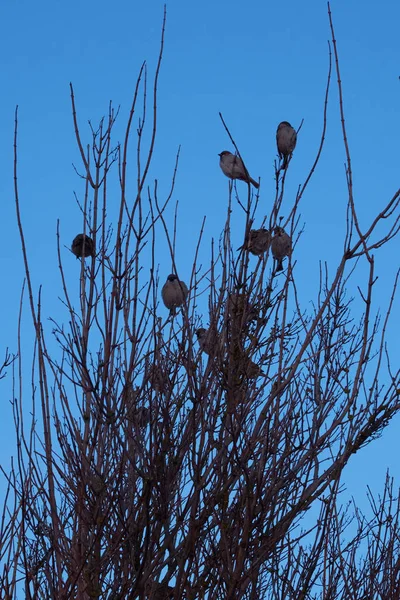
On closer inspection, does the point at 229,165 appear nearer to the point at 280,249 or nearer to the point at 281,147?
the point at 281,147

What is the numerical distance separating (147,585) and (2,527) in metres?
0.98

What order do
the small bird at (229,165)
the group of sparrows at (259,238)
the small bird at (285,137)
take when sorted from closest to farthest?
the group of sparrows at (259,238)
the small bird at (285,137)
the small bird at (229,165)

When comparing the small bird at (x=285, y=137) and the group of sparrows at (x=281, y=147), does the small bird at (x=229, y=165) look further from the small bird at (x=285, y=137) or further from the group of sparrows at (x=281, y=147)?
the small bird at (x=285, y=137)

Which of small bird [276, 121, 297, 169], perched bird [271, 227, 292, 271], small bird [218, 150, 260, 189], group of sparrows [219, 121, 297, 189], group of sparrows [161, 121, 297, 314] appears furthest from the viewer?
small bird [218, 150, 260, 189]

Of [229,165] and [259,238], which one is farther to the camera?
[229,165]

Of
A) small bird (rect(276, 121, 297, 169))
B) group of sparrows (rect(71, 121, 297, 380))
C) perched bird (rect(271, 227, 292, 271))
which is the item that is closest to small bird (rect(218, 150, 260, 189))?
group of sparrows (rect(71, 121, 297, 380))

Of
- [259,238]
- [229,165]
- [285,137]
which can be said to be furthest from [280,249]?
[229,165]

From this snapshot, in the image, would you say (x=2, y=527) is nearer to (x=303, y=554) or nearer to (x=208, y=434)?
(x=208, y=434)

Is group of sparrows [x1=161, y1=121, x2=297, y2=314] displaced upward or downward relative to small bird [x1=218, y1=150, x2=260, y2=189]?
downward

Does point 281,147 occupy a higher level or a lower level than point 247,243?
higher

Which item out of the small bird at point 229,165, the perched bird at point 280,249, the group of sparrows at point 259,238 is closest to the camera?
the group of sparrows at point 259,238

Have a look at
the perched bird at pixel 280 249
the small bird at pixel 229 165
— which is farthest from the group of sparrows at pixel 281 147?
the perched bird at pixel 280 249

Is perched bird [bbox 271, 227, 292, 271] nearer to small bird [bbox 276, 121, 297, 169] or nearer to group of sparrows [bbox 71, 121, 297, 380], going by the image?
group of sparrows [bbox 71, 121, 297, 380]

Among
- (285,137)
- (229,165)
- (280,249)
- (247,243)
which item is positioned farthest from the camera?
(229,165)
